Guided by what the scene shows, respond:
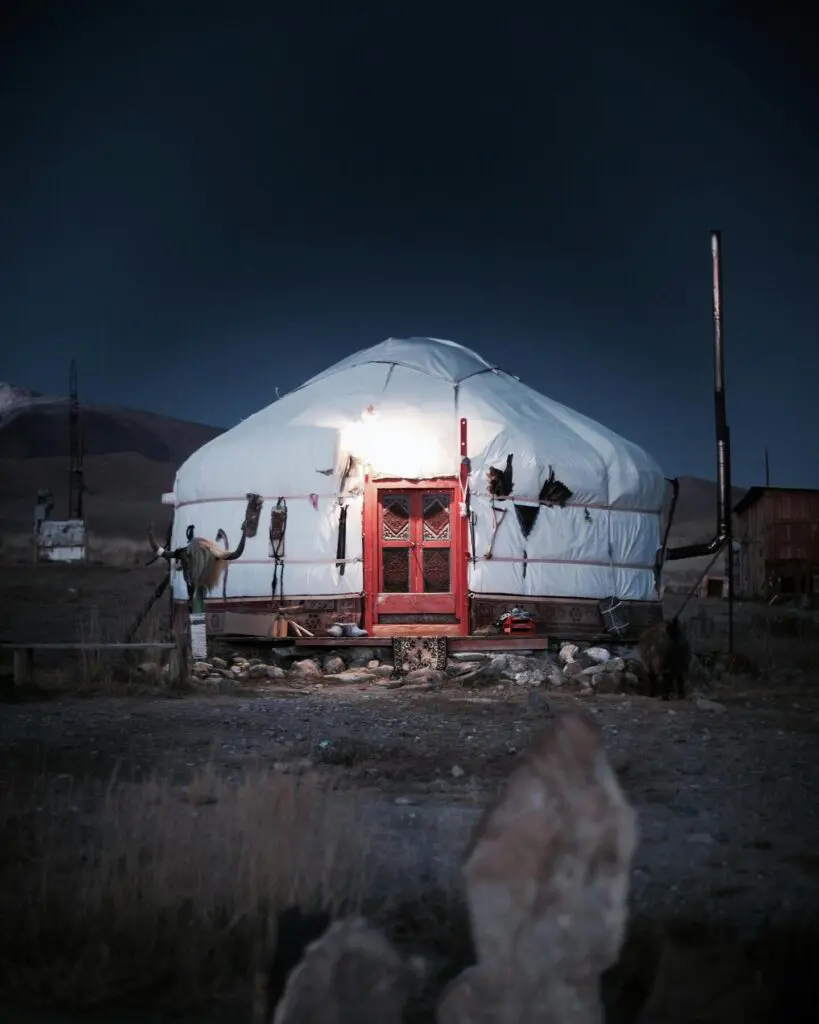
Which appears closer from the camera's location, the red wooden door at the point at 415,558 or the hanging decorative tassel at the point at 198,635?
the hanging decorative tassel at the point at 198,635

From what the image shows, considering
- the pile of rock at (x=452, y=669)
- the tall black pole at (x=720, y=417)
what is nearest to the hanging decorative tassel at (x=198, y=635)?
the pile of rock at (x=452, y=669)

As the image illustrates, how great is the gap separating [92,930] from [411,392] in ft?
30.1

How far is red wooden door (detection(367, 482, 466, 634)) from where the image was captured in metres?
10.6

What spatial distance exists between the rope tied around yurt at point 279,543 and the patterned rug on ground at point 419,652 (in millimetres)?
1605

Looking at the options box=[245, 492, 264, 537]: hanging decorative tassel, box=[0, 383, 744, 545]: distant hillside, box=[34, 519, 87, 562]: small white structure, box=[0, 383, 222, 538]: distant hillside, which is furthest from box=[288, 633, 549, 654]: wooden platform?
box=[0, 383, 222, 538]: distant hillside

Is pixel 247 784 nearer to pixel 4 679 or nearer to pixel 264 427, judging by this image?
pixel 4 679

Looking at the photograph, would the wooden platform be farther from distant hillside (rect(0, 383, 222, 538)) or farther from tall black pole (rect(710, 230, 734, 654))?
distant hillside (rect(0, 383, 222, 538))

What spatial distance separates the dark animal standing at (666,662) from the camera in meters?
8.52

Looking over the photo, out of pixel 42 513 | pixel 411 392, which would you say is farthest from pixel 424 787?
pixel 42 513

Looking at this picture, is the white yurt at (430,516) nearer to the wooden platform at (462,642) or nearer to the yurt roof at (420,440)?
the yurt roof at (420,440)

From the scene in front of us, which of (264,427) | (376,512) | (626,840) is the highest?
(264,427)

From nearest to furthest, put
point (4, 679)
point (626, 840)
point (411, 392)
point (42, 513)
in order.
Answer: point (626, 840)
point (4, 679)
point (411, 392)
point (42, 513)

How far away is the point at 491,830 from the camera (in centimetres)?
180

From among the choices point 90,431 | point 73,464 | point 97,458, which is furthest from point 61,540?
point 90,431
